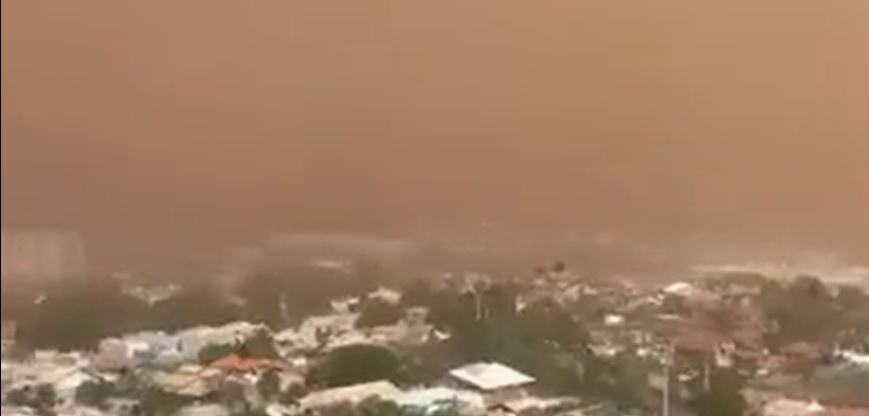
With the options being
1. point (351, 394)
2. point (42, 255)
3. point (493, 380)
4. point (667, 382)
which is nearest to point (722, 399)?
point (667, 382)

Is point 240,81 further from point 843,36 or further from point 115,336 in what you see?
point 843,36

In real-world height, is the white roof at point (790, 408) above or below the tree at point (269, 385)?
below

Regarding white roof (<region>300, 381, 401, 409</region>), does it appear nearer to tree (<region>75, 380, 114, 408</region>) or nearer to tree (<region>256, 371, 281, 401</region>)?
tree (<region>256, 371, 281, 401</region>)

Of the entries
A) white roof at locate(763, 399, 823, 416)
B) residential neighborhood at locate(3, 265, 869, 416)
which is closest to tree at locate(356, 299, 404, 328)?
residential neighborhood at locate(3, 265, 869, 416)

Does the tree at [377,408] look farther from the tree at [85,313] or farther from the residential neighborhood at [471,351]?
the tree at [85,313]

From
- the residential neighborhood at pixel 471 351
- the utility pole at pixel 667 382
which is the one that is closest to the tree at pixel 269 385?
the residential neighborhood at pixel 471 351

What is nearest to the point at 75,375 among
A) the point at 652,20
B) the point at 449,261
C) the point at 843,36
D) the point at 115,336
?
the point at 115,336
